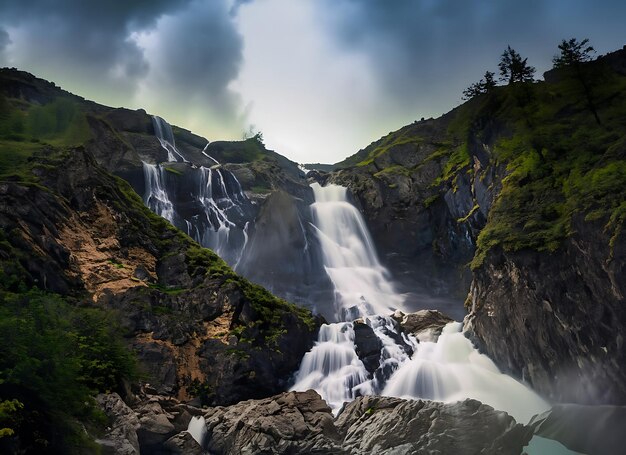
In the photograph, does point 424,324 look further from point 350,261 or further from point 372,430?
point 350,261

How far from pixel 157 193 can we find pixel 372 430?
146 ft

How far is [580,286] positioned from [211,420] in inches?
Answer: 793

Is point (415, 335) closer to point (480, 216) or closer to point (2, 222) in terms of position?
point (480, 216)

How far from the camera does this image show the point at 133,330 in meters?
26.0

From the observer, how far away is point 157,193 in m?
55.3

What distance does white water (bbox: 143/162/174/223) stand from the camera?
175ft

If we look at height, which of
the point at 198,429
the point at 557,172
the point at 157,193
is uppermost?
the point at 157,193

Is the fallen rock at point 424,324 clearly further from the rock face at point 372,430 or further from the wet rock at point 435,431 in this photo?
the wet rock at point 435,431

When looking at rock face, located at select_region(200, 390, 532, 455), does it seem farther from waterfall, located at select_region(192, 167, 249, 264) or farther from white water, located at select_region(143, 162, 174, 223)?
white water, located at select_region(143, 162, 174, 223)

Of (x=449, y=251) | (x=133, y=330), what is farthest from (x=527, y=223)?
(x=449, y=251)

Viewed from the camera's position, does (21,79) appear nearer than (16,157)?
No

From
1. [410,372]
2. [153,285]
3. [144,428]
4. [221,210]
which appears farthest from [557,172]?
[221,210]

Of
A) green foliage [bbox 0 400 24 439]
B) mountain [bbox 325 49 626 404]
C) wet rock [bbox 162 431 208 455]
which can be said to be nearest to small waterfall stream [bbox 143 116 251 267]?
mountain [bbox 325 49 626 404]

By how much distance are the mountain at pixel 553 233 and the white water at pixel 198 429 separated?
18900 mm
